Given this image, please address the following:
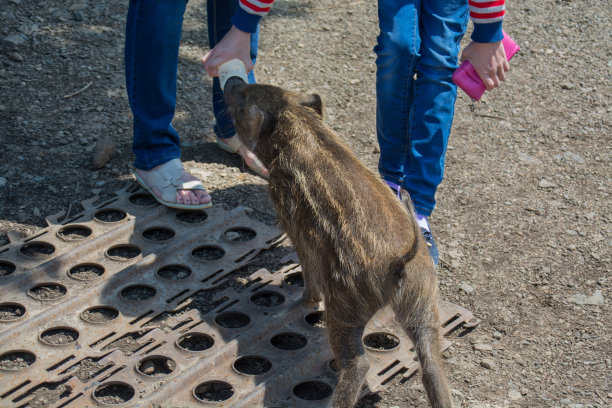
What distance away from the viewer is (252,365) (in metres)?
3.35

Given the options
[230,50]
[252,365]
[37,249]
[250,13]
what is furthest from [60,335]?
[250,13]

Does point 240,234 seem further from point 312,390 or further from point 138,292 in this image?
point 312,390

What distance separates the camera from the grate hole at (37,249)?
391 cm

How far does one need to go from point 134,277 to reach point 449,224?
1.89 metres

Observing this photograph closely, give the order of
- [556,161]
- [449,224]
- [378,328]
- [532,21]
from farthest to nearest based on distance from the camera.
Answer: [532,21], [556,161], [449,224], [378,328]

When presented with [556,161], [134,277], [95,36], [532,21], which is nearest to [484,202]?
[556,161]

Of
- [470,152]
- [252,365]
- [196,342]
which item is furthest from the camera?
[470,152]

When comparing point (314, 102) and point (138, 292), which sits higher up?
point (314, 102)

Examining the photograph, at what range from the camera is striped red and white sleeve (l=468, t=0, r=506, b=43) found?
3.43m

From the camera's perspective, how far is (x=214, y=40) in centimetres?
463

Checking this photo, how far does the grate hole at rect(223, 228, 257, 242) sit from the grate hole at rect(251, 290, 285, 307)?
493 mm

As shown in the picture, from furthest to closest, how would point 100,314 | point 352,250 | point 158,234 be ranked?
point 158,234
point 100,314
point 352,250

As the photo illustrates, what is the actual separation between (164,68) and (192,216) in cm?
89

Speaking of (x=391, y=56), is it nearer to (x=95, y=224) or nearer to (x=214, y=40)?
(x=214, y=40)
